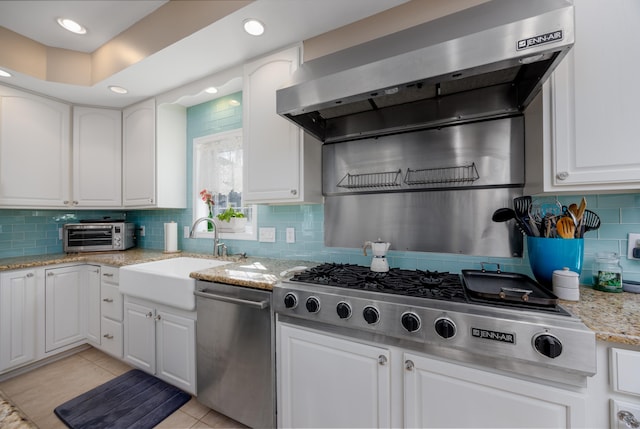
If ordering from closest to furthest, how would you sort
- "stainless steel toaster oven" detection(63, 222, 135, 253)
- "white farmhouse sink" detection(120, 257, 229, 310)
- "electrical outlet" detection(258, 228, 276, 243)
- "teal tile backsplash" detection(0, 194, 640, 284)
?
"teal tile backsplash" detection(0, 194, 640, 284), "white farmhouse sink" detection(120, 257, 229, 310), "electrical outlet" detection(258, 228, 276, 243), "stainless steel toaster oven" detection(63, 222, 135, 253)

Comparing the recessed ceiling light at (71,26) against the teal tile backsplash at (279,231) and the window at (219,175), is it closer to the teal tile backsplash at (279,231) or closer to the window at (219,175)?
the teal tile backsplash at (279,231)

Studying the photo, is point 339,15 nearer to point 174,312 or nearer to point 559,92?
point 559,92

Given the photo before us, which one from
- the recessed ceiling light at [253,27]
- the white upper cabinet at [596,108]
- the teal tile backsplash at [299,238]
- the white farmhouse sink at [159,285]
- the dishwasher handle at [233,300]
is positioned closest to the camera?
the white upper cabinet at [596,108]

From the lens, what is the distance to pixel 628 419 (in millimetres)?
816

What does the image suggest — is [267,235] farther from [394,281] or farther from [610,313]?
[610,313]

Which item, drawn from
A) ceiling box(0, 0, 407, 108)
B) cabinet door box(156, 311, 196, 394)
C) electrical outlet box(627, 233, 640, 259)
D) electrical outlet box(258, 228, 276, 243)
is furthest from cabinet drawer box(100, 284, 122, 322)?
electrical outlet box(627, 233, 640, 259)

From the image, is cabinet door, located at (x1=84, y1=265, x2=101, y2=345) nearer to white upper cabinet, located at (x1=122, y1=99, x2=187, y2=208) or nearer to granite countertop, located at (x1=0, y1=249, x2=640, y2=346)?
granite countertop, located at (x1=0, y1=249, x2=640, y2=346)

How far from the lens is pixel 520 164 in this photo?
1393 millimetres

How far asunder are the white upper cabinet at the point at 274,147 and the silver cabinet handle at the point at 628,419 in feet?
5.21

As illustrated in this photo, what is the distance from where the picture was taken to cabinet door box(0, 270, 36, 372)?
205 centimetres

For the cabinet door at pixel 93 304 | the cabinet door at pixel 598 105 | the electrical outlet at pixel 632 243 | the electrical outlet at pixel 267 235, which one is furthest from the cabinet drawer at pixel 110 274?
the electrical outlet at pixel 632 243

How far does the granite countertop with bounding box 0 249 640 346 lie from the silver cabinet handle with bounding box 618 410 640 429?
248mm

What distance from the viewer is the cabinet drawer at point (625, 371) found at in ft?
2.64

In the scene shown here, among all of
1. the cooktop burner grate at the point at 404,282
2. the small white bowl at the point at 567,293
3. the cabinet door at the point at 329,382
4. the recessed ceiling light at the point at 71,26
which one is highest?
the recessed ceiling light at the point at 71,26
